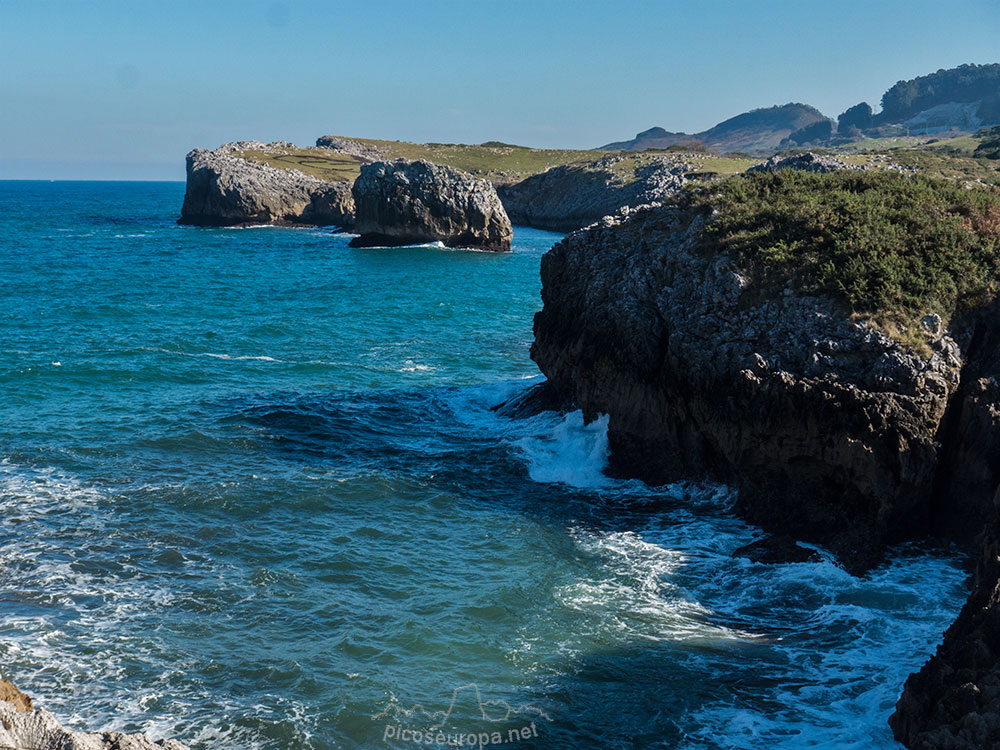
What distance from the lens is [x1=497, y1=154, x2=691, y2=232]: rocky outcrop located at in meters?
104

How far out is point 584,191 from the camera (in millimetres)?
112438

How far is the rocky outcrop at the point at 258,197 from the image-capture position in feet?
349

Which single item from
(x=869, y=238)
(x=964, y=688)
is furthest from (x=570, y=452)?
(x=964, y=688)

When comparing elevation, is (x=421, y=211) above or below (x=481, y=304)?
above

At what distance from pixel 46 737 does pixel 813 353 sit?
16853mm

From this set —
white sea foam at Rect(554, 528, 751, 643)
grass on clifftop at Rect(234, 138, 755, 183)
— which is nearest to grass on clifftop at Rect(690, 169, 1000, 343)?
white sea foam at Rect(554, 528, 751, 643)

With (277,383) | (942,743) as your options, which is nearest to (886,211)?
(942,743)

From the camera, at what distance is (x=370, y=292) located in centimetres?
5691

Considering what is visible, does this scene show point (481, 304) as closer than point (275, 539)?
No

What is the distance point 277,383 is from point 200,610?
57.0 feet

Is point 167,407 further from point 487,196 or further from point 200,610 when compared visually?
point 487,196

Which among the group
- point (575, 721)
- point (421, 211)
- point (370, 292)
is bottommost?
point (575, 721)

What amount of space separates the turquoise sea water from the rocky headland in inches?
48.5

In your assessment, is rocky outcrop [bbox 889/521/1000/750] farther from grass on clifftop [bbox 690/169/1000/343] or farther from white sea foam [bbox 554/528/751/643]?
grass on clifftop [bbox 690/169/1000/343]
